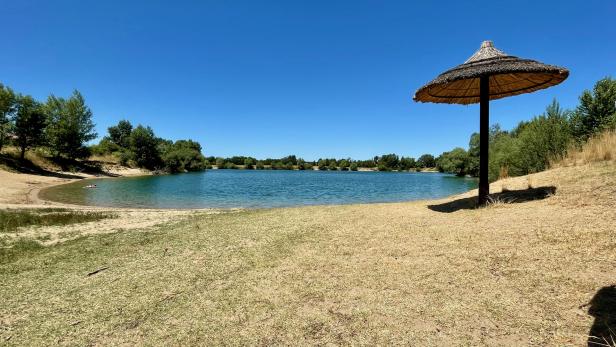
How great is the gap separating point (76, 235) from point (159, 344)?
841 centimetres

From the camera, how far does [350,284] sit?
198 inches

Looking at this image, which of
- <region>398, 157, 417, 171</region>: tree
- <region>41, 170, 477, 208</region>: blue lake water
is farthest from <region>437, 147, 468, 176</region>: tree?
<region>398, 157, 417, 171</region>: tree

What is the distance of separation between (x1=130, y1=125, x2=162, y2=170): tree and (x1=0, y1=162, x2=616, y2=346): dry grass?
288 feet

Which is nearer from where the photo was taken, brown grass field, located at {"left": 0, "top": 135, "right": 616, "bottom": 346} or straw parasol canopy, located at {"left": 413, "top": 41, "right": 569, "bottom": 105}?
brown grass field, located at {"left": 0, "top": 135, "right": 616, "bottom": 346}

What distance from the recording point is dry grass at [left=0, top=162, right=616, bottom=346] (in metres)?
3.70

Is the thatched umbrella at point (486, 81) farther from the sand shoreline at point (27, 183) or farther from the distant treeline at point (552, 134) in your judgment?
the sand shoreline at point (27, 183)

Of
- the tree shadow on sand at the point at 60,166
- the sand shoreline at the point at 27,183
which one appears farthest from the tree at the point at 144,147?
the sand shoreline at the point at 27,183

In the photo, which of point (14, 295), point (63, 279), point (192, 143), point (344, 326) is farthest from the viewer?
point (192, 143)

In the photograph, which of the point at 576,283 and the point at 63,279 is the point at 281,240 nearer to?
the point at 63,279

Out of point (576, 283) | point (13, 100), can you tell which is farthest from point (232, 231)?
point (13, 100)

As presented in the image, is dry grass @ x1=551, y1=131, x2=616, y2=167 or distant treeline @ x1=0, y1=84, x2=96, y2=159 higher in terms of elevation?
distant treeline @ x1=0, y1=84, x2=96, y2=159

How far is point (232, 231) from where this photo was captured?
376 inches

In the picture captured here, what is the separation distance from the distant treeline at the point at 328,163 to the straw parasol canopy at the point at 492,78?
562 feet

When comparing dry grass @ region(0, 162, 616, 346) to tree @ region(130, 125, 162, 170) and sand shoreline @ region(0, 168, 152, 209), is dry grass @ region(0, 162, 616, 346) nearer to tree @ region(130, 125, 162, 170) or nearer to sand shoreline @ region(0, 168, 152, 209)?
sand shoreline @ region(0, 168, 152, 209)
